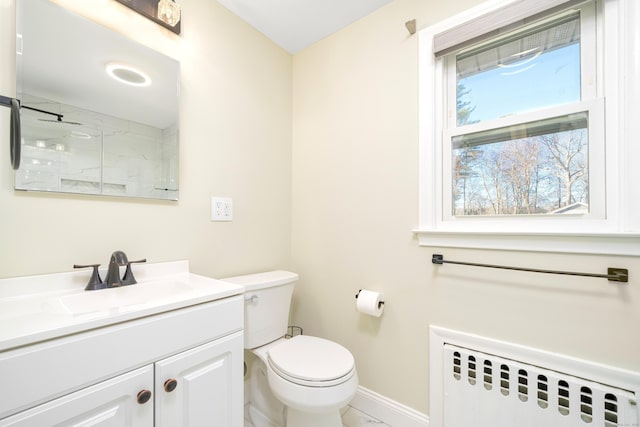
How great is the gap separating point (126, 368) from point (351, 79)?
1747 millimetres

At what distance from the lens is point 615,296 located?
0.96 m

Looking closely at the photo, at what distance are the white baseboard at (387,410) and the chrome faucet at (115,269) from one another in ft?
4.60

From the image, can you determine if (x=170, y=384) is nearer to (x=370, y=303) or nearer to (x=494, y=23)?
(x=370, y=303)

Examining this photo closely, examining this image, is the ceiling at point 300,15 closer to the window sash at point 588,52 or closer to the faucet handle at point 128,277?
the window sash at point 588,52

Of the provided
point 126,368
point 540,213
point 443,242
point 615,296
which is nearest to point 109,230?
point 126,368

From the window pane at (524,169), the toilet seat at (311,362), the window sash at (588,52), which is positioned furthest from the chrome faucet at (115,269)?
the window sash at (588,52)

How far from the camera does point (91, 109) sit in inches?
42.3

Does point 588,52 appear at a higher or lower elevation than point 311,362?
higher

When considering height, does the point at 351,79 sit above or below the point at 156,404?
above

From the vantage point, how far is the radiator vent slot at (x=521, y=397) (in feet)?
3.11

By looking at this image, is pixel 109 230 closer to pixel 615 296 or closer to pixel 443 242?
pixel 443 242

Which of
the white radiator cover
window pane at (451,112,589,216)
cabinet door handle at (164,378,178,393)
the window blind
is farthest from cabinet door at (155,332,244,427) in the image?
the window blind

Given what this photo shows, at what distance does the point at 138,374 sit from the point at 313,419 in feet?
2.73

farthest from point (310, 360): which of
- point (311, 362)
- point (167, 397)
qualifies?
point (167, 397)
